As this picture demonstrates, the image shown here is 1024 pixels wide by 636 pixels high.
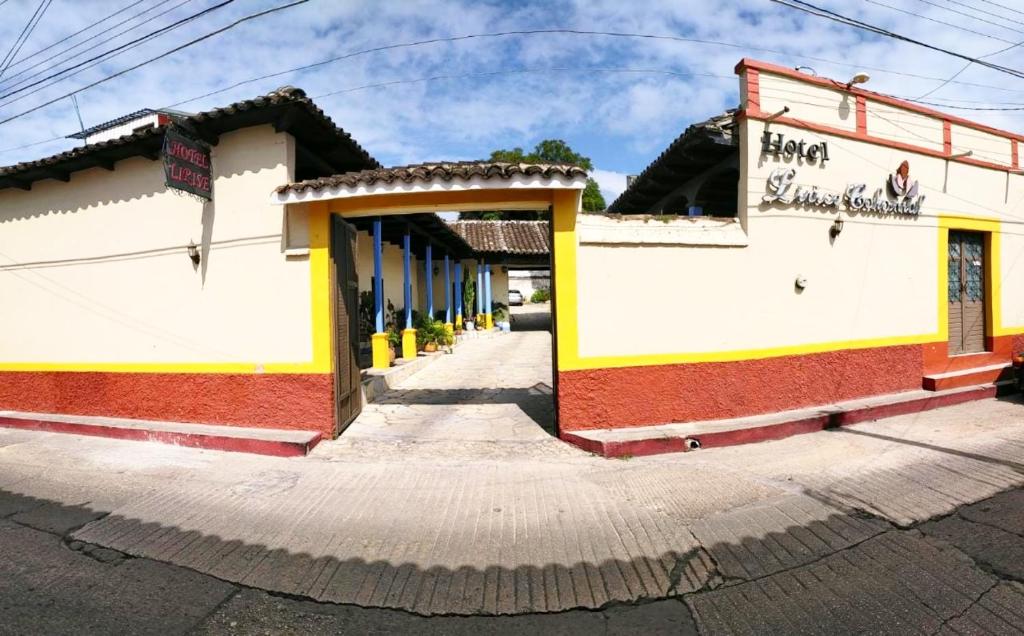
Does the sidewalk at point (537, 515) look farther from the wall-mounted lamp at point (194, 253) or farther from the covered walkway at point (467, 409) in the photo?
the wall-mounted lamp at point (194, 253)

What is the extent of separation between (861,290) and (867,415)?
1786 millimetres

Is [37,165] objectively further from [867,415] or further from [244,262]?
[867,415]

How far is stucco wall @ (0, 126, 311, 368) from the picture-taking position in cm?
611

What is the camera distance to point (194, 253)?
20.7 ft

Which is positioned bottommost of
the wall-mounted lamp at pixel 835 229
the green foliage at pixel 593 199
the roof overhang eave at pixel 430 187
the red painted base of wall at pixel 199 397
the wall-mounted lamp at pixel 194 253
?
the red painted base of wall at pixel 199 397

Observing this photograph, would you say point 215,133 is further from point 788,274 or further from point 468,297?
point 468,297

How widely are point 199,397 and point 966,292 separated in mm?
Answer: 11850

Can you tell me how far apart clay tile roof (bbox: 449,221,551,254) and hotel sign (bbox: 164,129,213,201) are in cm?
1427

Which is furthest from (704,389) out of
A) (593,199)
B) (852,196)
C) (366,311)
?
(593,199)

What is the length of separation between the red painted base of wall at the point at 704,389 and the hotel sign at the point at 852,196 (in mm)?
1987

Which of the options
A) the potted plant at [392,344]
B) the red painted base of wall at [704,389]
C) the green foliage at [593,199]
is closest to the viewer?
the red painted base of wall at [704,389]

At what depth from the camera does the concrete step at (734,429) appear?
534 cm

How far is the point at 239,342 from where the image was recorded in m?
6.22

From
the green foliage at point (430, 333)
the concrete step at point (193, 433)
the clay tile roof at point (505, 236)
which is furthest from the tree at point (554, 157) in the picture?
the concrete step at point (193, 433)
